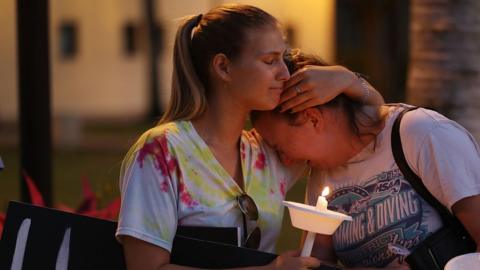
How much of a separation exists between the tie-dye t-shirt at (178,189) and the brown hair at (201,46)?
8 cm

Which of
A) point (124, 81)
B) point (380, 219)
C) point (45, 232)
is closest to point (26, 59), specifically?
point (45, 232)

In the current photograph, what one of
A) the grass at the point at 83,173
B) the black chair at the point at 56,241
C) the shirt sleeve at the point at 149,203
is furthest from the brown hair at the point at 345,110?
the grass at the point at 83,173

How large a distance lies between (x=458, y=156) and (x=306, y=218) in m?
0.53

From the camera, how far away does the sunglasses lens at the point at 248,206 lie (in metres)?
3.17

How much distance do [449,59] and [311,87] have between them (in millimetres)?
3082

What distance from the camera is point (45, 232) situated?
127 inches

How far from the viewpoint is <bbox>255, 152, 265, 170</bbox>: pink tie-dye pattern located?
131 inches

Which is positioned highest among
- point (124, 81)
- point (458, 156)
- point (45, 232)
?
point (458, 156)

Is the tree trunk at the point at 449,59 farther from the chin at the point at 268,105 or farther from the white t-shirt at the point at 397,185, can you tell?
the chin at the point at 268,105

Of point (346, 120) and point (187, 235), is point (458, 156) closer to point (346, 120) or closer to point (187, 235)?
point (346, 120)

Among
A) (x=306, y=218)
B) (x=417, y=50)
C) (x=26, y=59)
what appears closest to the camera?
(x=306, y=218)

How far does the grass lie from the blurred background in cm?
2

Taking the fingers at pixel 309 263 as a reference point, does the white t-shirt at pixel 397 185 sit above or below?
above

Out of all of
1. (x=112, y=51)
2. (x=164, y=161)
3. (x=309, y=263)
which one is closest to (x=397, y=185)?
(x=309, y=263)
